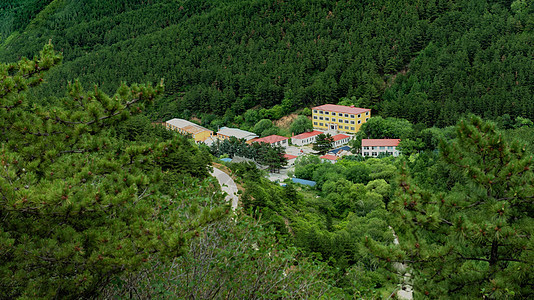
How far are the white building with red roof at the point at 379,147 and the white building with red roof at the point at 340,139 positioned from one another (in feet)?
12.2

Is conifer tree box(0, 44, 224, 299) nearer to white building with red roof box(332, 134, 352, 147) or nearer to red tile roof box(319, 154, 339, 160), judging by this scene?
red tile roof box(319, 154, 339, 160)

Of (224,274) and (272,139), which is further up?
(224,274)

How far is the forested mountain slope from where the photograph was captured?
46.4 meters

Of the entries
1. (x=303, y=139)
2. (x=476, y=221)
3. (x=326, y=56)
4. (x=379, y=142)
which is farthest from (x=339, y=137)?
(x=476, y=221)

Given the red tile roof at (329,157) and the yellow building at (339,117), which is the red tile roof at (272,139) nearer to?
the yellow building at (339,117)

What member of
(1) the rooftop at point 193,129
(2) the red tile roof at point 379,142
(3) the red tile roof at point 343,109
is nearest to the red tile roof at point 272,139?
(3) the red tile roof at point 343,109

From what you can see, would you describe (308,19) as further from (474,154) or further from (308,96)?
(474,154)

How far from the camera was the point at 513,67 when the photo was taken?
46.5m

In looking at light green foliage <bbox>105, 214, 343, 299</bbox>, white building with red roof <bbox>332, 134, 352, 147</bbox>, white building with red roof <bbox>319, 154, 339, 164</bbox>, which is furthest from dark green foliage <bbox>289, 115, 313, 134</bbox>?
light green foliage <bbox>105, 214, 343, 299</bbox>

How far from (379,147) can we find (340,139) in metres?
5.15

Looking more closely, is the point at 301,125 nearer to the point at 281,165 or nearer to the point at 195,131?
the point at 195,131

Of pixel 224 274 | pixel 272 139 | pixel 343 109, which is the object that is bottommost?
pixel 272 139

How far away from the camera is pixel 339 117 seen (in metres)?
47.4

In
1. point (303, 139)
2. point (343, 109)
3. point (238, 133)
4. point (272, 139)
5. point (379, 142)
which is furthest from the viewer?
point (238, 133)
